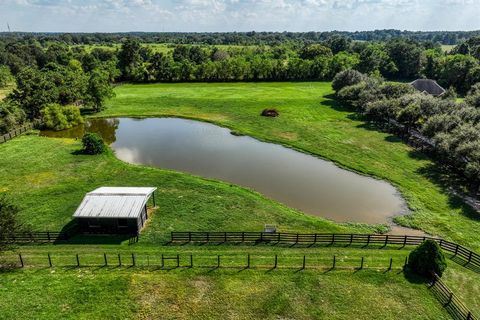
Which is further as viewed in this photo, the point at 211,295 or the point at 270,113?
the point at 270,113

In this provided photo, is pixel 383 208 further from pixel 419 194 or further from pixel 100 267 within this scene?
pixel 100 267

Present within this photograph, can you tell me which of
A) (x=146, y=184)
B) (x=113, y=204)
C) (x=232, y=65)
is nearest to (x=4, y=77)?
(x=232, y=65)

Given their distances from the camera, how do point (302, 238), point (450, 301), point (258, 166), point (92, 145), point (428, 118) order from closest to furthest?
point (450, 301)
point (302, 238)
point (258, 166)
point (92, 145)
point (428, 118)

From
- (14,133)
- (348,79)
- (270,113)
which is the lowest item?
(14,133)

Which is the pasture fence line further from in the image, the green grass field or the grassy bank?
the grassy bank

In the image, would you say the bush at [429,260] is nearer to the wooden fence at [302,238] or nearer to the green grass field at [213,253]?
the green grass field at [213,253]

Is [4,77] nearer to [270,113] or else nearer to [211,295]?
[270,113]

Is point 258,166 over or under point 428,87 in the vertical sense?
under
